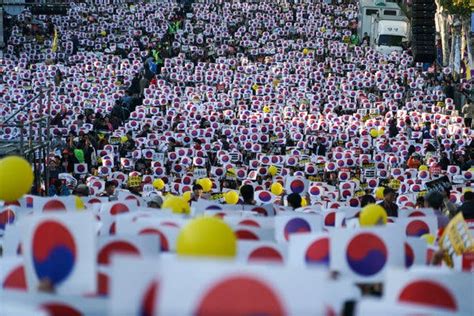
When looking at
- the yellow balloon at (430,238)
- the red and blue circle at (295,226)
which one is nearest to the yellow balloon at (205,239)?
the red and blue circle at (295,226)

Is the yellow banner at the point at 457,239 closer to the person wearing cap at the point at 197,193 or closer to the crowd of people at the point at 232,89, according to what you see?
the person wearing cap at the point at 197,193

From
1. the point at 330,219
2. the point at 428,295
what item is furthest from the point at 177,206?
the point at 428,295

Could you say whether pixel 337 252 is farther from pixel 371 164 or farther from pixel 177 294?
pixel 371 164

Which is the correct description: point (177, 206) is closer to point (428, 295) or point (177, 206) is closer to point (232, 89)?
point (428, 295)

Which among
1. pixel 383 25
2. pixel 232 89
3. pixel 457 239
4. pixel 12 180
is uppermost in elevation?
pixel 383 25

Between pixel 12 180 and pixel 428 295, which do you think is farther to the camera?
pixel 12 180

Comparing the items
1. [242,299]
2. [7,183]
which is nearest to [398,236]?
[242,299]
